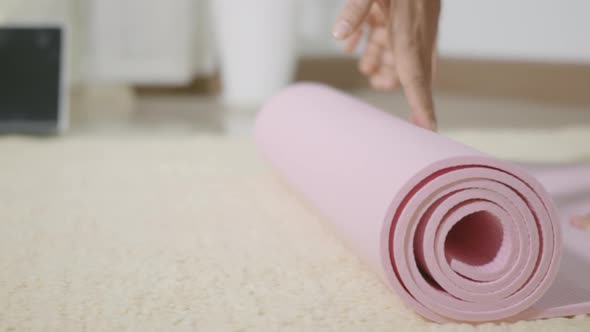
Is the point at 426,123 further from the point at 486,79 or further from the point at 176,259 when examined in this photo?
the point at 486,79

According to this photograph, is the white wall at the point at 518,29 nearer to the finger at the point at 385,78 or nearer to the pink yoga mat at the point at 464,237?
the finger at the point at 385,78

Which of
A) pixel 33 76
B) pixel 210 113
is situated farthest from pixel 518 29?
pixel 33 76

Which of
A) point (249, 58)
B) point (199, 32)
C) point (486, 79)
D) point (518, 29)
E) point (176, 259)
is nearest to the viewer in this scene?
point (176, 259)

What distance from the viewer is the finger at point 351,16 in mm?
925

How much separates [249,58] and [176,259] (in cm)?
229

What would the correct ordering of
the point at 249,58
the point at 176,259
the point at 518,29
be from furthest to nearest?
the point at 249,58 → the point at 518,29 → the point at 176,259

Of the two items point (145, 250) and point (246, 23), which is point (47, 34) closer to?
point (246, 23)

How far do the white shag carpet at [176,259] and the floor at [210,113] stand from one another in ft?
2.92

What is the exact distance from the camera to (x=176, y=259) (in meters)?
0.96

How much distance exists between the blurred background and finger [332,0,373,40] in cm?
155

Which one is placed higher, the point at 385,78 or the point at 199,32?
the point at 385,78

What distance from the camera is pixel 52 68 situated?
221 centimetres

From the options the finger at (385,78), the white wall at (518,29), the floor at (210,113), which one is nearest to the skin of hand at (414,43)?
the finger at (385,78)

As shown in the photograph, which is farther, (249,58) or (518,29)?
(249,58)
